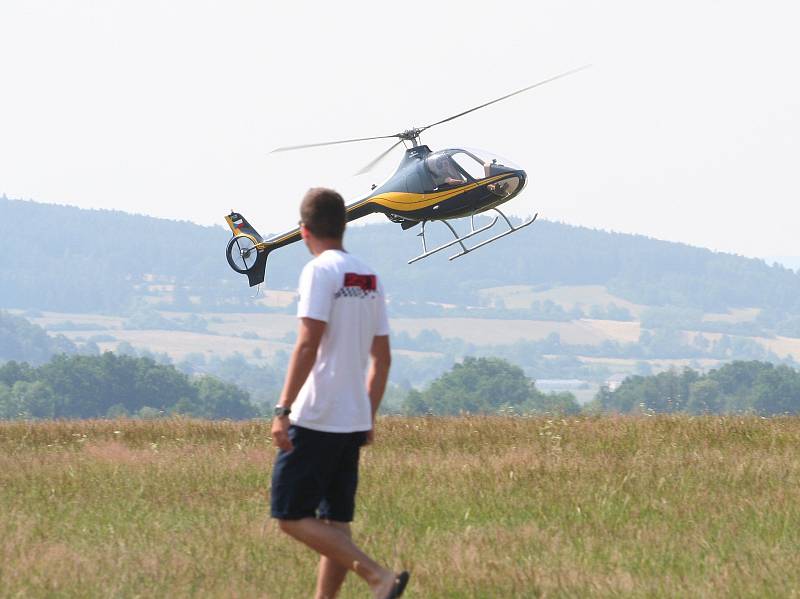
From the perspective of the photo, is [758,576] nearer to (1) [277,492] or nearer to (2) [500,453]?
(1) [277,492]

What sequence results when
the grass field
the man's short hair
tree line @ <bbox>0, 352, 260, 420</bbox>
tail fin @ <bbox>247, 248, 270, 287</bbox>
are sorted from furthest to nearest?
tree line @ <bbox>0, 352, 260, 420</bbox>
tail fin @ <bbox>247, 248, 270, 287</bbox>
the grass field
the man's short hair

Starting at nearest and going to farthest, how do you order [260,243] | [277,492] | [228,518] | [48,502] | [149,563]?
[277,492], [149,563], [228,518], [48,502], [260,243]

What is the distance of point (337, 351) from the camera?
227 inches

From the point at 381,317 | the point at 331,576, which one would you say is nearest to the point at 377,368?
the point at 381,317

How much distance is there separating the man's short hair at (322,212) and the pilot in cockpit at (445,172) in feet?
73.3

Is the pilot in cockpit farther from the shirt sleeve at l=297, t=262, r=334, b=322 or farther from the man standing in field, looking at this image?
the shirt sleeve at l=297, t=262, r=334, b=322

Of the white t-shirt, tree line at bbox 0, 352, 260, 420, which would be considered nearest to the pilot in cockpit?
the white t-shirt

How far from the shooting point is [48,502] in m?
9.45

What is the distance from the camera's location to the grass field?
22.3 ft

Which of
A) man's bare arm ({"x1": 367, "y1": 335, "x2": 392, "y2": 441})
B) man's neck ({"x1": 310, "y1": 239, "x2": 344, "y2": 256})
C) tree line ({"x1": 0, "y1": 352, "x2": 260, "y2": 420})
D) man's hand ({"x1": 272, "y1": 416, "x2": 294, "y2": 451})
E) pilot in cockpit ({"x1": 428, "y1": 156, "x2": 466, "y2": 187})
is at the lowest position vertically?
tree line ({"x1": 0, "y1": 352, "x2": 260, "y2": 420})

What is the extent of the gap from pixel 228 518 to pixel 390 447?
362cm

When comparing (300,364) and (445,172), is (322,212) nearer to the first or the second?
(300,364)

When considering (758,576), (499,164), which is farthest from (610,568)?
(499,164)

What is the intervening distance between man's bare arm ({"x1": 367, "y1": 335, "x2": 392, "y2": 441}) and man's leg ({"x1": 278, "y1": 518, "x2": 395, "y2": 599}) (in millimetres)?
493
